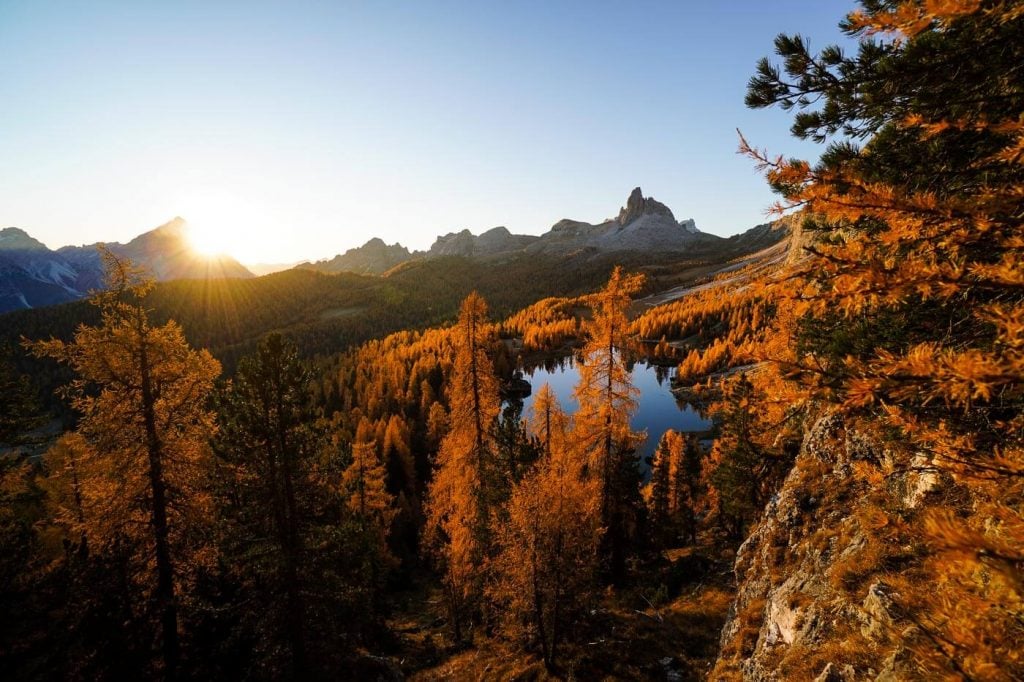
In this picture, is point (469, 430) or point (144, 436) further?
point (469, 430)

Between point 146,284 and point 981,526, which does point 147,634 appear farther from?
point 981,526

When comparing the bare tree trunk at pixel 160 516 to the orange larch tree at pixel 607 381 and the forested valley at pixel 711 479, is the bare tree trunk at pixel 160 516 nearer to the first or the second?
the forested valley at pixel 711 479

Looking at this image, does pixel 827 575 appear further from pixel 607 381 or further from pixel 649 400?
pixel 649 400

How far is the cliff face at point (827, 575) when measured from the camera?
7.08 m

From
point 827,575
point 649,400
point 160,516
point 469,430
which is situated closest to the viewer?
point 827,575

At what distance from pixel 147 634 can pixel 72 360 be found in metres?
10.2

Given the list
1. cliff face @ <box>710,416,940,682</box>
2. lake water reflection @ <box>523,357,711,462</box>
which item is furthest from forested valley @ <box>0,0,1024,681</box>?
lake water reflection @ <box>523,357,711,462</box>

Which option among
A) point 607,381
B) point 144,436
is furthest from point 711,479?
point 144,436

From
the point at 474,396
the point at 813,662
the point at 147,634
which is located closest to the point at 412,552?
the point at 474,396

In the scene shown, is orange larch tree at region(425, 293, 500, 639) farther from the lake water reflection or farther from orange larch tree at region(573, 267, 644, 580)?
the lake water reflection

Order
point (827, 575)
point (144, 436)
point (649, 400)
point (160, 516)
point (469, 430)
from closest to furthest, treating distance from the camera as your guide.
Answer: point (827, 575) → point (144, 436) → point (160, 516) → point (469, 430) → point (649, 400)

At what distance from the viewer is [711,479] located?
3047 cm

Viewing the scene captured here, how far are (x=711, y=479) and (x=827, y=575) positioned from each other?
892 inches

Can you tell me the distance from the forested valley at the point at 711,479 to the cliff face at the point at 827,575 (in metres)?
0.08
